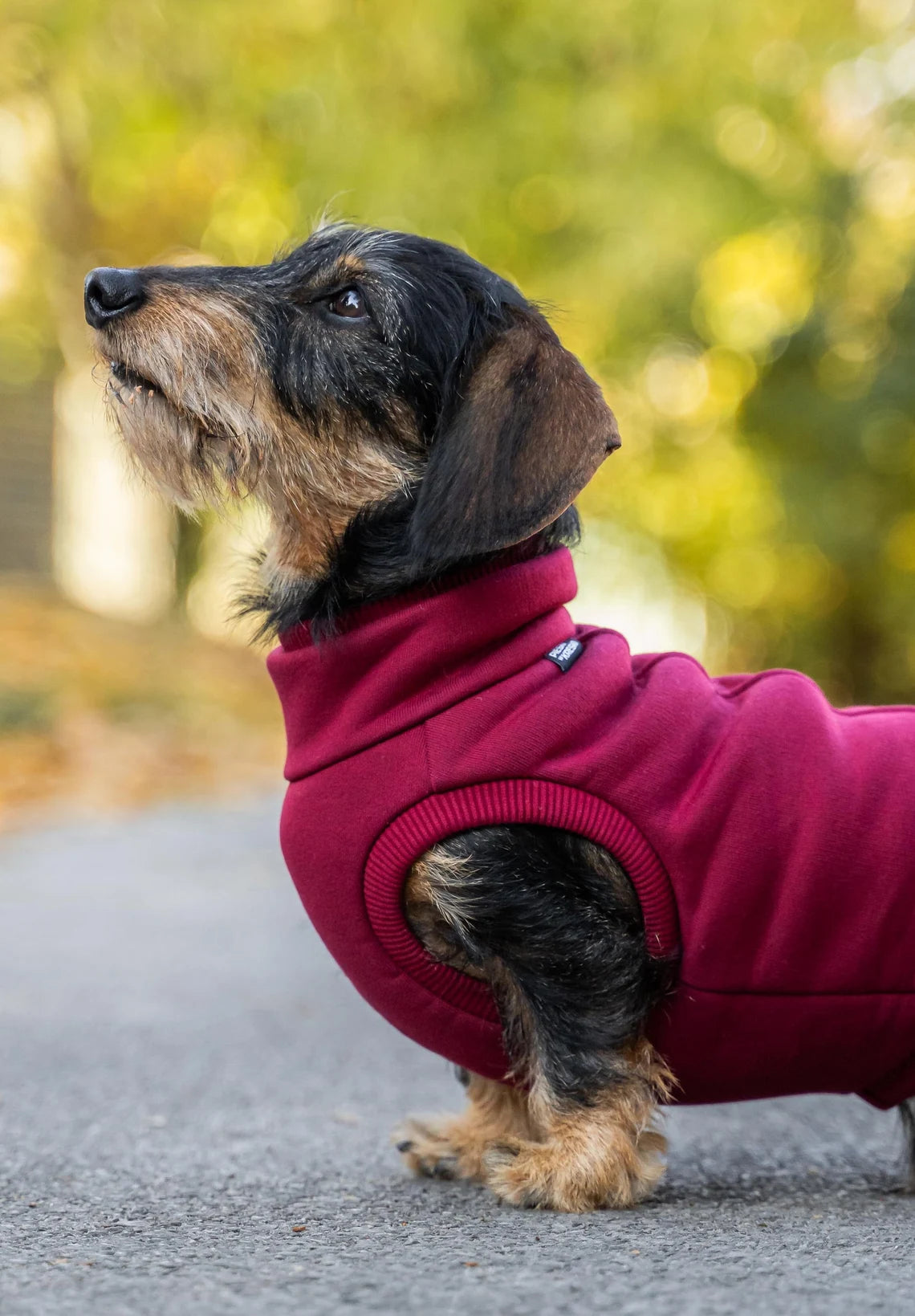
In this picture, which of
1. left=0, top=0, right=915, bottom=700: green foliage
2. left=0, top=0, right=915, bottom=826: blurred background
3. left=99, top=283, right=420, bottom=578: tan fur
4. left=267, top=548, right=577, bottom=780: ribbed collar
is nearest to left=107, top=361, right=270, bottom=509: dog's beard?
left=99, top=283, right=420, bottom=578: tan fur

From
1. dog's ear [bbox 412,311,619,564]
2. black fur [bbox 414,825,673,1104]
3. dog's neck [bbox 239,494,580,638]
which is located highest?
dog's ear [bbox 412,311,619,564]

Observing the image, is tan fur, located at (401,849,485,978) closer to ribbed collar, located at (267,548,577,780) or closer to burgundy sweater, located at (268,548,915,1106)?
burgundy sweater, located at (268,548,915,1106)

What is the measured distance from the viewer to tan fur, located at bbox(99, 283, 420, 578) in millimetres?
2963

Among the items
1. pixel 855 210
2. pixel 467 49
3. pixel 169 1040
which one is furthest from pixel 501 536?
pixel 855 210

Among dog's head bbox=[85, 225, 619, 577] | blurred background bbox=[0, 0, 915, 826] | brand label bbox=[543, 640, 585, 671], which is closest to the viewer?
brand label bbox=[543, 640, 585, 671]

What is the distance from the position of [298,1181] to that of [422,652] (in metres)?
1.11

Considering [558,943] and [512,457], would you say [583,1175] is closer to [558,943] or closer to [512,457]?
[558,943]

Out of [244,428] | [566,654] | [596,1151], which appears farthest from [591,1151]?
[244,428]

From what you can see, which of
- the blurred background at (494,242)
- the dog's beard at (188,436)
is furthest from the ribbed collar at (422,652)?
the blurred background at (494,242)

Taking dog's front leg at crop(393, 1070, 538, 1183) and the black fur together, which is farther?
dog's front leg at crop(393, 1070, 538, 1183)

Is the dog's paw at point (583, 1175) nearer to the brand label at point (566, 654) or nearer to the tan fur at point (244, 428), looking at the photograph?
the brand label at point (566, 654)

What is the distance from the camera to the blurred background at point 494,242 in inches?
480

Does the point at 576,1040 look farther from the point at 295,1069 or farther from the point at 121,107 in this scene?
the point at 121,107

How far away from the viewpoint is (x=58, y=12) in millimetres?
12336
